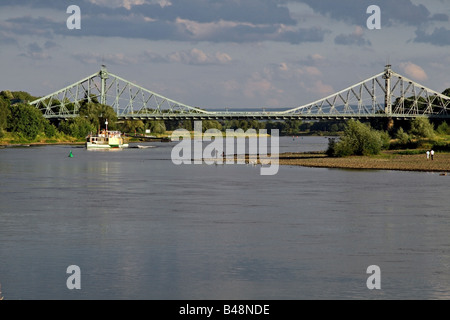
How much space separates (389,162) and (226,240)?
52.4m

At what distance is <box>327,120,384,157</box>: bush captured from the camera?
3415 inches

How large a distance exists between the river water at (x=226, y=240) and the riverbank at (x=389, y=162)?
17465 millimetres

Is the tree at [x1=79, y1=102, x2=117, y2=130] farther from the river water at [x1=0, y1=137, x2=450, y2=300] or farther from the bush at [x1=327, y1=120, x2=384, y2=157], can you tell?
the river water at [x1=0, y1=137, x2=450, y2=300]

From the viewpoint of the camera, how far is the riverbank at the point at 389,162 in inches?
2859

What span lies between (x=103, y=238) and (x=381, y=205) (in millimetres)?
18043

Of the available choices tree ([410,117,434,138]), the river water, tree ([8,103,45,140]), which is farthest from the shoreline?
A: tree ([8,103,45,140])

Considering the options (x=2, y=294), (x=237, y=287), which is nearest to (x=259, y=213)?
(x=237, y=287)

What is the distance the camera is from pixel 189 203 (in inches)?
1710

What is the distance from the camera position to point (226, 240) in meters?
29.8

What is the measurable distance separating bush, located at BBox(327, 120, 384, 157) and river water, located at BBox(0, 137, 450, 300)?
31.4m

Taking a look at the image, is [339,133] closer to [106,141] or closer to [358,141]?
[106,141]

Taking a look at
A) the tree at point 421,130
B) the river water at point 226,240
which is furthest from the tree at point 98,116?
the river water at point 226,240
